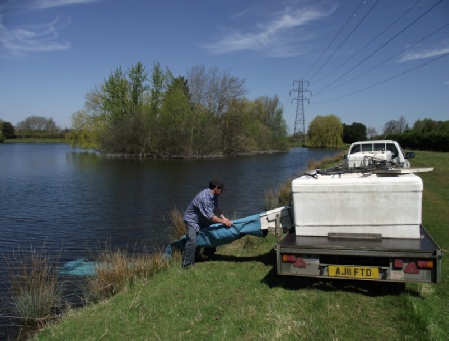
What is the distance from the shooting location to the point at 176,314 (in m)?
5.85

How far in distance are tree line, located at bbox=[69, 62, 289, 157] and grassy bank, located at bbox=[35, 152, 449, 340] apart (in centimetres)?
5359

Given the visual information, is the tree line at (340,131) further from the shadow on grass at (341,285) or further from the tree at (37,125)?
the tree at (37,125)

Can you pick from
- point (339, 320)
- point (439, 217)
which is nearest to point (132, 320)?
point (339, 320)

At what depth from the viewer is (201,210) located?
314 inches

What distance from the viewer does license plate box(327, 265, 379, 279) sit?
5.76 m

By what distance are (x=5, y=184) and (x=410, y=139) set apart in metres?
60.0

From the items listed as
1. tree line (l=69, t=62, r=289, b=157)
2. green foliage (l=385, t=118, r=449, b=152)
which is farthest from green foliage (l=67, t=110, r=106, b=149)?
green foliage (l=385, t=118, r=449, b=152)

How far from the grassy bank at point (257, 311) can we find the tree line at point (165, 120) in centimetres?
5359

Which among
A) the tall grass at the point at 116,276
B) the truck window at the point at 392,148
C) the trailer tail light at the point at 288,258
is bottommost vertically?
the tall grass at the point at 116,276

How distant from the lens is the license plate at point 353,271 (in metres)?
5.76

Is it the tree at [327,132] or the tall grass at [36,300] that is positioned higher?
the tree at [327,132]

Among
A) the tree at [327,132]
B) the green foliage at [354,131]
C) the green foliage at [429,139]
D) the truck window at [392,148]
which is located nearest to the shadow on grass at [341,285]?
the truck window at [392,148]

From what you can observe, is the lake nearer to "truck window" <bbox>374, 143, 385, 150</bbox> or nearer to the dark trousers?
the dark trousers

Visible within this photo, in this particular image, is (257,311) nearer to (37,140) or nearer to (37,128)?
(37,140)
